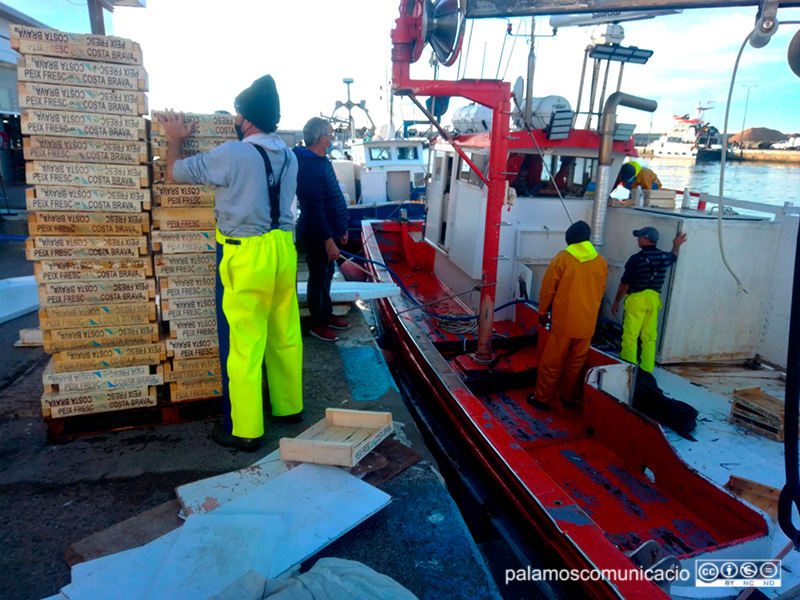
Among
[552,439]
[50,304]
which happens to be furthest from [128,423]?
[552,439]

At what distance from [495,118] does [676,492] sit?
3.19 m

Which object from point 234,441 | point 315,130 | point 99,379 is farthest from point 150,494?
point 315,130

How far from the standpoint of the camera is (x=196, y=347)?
304cm

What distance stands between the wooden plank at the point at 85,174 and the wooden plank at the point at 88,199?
0.03 meters

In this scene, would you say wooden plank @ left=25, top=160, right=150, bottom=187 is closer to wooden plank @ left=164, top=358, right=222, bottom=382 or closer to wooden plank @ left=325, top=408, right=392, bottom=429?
wooden plank @ left=164, top=358, right=222, bottom=382

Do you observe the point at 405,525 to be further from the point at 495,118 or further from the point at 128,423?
the point at 495,118

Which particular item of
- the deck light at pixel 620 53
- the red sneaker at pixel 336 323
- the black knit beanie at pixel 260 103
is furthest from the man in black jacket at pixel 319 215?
the deck light at pixel 620 53

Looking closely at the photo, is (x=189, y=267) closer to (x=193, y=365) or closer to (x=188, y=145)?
(x=193, y=365)

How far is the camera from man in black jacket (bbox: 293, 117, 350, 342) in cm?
426

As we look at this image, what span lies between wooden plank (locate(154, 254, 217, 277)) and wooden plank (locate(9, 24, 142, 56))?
110 centimetres

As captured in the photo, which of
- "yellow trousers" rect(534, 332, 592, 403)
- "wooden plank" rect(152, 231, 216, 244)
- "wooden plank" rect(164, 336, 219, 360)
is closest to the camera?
"wooden plank" rect(152, 231, 216, 244)

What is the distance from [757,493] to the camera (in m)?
3.30

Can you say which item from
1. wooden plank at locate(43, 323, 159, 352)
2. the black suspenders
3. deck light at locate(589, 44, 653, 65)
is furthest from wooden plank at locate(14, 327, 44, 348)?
deck light at locate(589, 44, 653, 65)

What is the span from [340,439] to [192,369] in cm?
109
